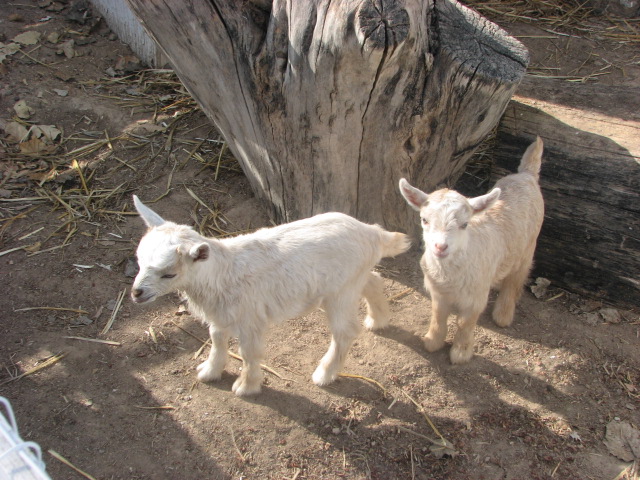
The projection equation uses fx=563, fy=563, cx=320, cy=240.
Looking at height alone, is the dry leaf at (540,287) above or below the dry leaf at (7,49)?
below

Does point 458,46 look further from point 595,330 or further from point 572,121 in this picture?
point 595,330

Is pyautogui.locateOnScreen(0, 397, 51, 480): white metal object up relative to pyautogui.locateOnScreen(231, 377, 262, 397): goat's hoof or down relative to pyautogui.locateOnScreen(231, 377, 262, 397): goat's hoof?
up

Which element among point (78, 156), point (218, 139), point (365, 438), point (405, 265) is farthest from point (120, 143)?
point (365, 438)

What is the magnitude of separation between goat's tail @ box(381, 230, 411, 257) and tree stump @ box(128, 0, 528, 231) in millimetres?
797

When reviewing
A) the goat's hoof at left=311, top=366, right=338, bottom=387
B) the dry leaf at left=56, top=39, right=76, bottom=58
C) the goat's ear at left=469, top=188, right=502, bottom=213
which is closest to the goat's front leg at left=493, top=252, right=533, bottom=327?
the goat's ear at left=469, top=188, right=502, bottom=213

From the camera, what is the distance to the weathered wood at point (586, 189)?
4.84 meters

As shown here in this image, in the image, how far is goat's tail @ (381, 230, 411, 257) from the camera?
165 inches

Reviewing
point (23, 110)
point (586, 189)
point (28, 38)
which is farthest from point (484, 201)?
point (28, 38)

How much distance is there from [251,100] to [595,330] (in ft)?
11.6

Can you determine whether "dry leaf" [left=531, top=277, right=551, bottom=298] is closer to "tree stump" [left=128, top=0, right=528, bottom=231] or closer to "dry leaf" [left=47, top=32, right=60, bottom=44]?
"tree stump" [left=128, top=0, right=528, bottom=231]

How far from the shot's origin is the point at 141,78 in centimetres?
689

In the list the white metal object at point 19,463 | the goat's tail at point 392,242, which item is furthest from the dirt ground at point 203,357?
→ the white metal object at point 19,463

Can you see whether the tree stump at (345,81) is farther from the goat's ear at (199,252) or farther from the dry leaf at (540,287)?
the goat's ear at (199,252)

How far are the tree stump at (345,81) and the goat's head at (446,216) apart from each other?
29.2 inches
